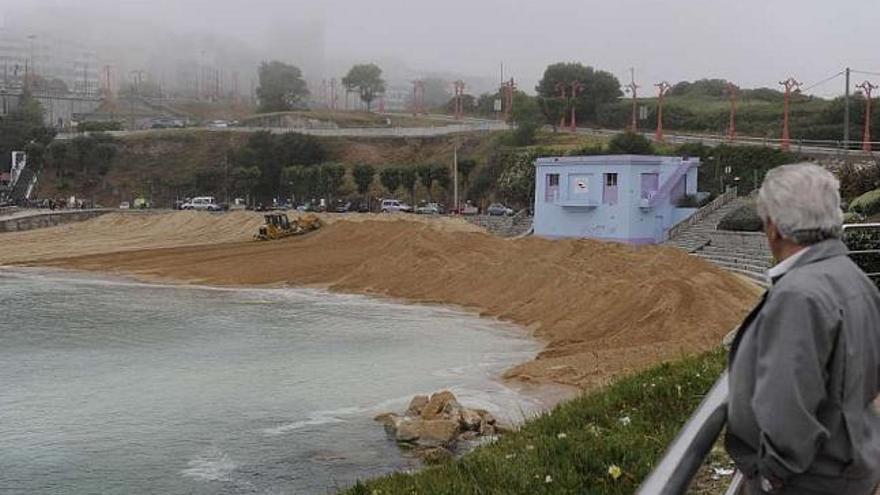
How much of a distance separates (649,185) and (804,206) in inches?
1565

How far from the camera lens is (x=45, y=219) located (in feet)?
228

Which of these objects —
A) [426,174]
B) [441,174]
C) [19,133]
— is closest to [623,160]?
[441,174]

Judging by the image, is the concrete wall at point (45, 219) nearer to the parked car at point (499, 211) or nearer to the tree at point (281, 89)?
the parked car at point (499, 211)

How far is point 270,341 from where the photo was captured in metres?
22.6

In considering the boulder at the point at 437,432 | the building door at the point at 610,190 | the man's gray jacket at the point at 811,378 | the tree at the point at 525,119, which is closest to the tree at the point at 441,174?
the tree at the point at 525,119

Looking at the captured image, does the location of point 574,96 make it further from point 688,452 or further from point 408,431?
point 688,452

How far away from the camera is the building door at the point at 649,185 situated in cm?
4122

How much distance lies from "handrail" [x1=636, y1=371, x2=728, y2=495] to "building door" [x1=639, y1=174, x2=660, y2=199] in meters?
39.3

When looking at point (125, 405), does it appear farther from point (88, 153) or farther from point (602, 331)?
point (88, 153)

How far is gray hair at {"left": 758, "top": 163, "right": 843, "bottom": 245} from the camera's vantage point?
270cm

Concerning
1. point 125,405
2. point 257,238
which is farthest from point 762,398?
point 257,238

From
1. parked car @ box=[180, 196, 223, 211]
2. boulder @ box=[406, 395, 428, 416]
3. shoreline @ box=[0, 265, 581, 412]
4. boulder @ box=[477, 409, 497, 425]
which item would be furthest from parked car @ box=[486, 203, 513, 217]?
boulder @ box=[477, 409, 497, 425]

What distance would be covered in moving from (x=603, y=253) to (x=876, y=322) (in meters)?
29.2

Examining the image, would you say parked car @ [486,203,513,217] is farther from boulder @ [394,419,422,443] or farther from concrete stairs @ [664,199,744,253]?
Result: boulder @ [394,419,422,443]
